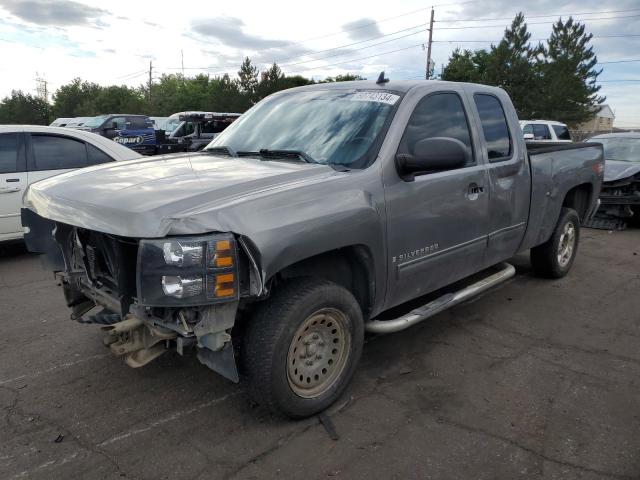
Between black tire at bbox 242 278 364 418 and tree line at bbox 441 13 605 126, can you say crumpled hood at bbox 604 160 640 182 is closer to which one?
black tire at bbox 242 278 364 418

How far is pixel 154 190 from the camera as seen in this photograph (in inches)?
109

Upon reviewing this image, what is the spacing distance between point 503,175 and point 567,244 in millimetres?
2173

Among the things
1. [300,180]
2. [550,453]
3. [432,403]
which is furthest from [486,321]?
[300,180]

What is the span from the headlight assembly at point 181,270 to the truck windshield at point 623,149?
9.77 metres

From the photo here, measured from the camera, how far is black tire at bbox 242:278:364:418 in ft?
8.91

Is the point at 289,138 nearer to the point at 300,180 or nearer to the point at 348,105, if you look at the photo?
the point at 348,105

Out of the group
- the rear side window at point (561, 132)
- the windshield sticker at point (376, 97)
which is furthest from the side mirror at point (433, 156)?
the rear side window at point (561, 132)

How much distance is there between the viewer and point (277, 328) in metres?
2.71

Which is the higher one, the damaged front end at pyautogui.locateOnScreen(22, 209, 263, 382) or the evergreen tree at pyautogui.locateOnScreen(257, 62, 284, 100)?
the evergreen tree at pyautogui.locateOnScreen(257, 62, 284, 100)

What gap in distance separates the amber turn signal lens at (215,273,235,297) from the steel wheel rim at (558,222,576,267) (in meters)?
4.44

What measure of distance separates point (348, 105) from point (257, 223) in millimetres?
1511

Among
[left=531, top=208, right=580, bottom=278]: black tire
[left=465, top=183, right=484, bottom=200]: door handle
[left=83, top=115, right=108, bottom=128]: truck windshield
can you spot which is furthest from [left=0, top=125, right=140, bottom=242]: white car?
[left=83, top=115, right=108, bottom=128]: truck windshield

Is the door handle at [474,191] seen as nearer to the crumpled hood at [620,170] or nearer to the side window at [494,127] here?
the side window at [494,127]

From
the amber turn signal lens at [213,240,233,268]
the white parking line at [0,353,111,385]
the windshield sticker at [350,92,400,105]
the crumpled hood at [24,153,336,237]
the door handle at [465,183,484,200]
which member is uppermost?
the windshield sticker at [350,92,400,105]
